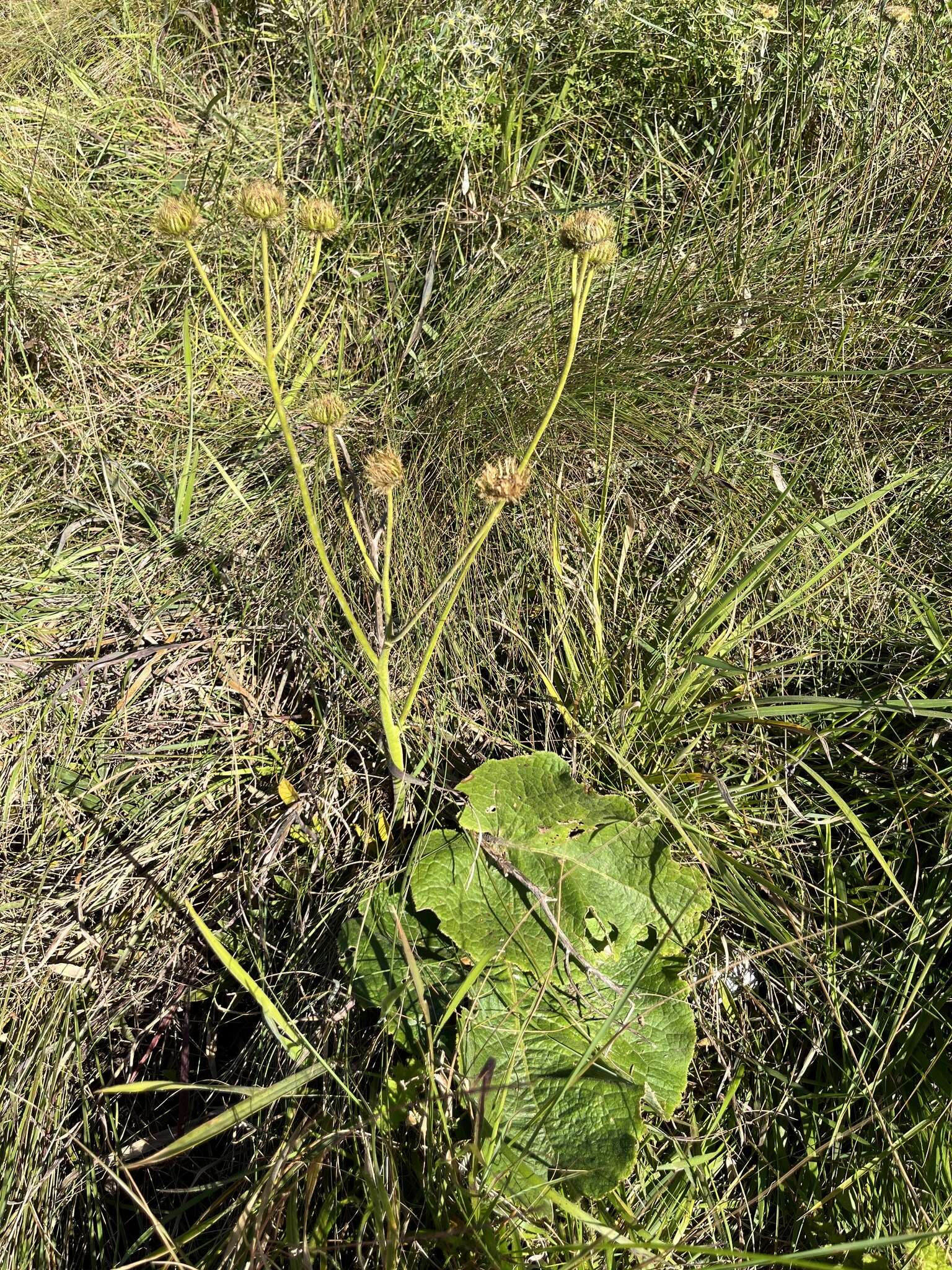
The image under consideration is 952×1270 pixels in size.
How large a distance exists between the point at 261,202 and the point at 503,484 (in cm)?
49

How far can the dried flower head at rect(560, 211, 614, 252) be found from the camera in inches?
43.3

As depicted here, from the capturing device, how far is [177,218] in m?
1.20

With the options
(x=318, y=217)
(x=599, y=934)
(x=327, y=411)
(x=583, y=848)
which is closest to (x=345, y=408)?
(x=327, y=411)

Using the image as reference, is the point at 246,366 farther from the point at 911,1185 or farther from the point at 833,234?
the point at 911,1185

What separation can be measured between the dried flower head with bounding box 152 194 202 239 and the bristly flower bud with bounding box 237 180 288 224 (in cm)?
8

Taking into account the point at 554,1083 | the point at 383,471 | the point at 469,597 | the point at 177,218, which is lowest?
the point at 554,1083

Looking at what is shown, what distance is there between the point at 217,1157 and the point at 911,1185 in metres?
0.98

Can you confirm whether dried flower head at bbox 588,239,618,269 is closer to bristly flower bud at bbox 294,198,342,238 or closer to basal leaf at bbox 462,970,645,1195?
bristly flower bud at bbox 294,198,342,238

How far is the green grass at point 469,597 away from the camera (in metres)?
1.29

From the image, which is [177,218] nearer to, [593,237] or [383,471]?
[383,471]

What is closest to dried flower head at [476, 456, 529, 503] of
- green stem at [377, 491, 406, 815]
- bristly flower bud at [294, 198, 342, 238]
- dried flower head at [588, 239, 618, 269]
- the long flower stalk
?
the long flower stalk

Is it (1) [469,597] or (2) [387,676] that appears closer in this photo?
(2) [387,676]

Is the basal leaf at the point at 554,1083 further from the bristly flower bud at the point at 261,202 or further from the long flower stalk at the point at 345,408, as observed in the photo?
the bristly flower bud at the point at 261,202

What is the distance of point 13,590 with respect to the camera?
1766 millimetres
